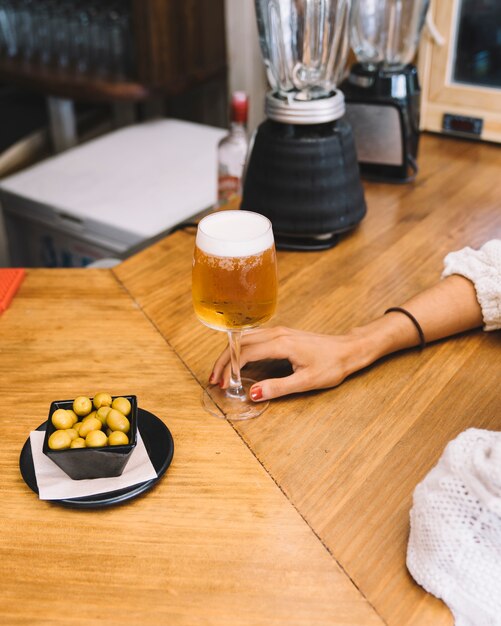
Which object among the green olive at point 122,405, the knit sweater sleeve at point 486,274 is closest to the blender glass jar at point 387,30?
the knit sweater sleeve at point 486,274

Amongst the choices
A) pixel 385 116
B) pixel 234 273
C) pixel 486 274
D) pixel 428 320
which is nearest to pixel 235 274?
pixel 234 273

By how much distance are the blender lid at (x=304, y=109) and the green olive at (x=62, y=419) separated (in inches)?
30.6

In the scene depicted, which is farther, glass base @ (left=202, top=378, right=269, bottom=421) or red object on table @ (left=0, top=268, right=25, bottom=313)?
red object on table @ (left=0, top=268, right=25, bottom=313)

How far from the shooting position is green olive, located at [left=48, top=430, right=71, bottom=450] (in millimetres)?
868

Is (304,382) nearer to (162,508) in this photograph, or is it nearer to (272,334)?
(272,334)

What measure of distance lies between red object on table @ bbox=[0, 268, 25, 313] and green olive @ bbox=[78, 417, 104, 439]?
18.8 inches

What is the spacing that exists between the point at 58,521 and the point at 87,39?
8.02 ft

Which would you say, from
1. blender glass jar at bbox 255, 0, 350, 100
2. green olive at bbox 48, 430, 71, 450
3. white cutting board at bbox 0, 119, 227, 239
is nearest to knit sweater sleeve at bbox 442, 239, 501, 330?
blender glass jar at bbox 255, 0, 350, 100

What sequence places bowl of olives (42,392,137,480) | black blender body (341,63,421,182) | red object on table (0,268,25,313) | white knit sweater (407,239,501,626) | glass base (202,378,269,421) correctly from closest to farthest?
white knit sweater (407,239,501,626) → bowl of olives (42,392,137,480) → glass base (202,378,269,421) → red object on table (0,268,25,313) → black blender body (341,63,421,182)

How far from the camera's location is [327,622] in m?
0.74

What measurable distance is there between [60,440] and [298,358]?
373mm

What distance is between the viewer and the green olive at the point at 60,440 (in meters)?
0.87

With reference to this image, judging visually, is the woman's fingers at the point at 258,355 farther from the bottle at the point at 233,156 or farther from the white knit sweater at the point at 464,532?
the bottle at the point at 233,156

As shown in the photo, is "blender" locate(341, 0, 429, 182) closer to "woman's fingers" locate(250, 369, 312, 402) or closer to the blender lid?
the blender lid
